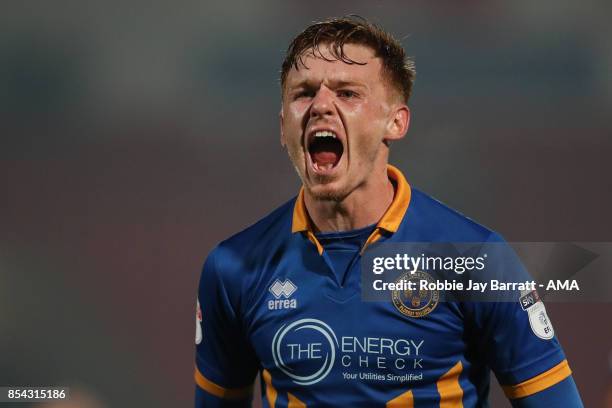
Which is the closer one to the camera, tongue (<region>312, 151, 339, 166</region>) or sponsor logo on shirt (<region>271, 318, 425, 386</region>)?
sponsor logo on shirt (<region>271, 318, 425, 386</region>)

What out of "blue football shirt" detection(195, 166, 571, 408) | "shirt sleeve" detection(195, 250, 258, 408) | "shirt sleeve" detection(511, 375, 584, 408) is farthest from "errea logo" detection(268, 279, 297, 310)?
"shirt sleeve" detection(511, 375, 584, 408)

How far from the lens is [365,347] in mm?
2584

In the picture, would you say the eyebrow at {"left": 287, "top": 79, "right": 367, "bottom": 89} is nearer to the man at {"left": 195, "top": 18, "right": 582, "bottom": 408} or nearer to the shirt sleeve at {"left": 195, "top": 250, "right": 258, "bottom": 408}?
the man at {"left": 195, "top": 18, "right": 582, "bottom": 408}

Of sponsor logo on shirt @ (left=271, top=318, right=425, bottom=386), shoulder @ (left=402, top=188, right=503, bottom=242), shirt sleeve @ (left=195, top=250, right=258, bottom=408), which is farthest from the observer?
shirt sleeve @ (left=195, top=250, right=258, bottom=408)

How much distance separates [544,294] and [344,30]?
101cm

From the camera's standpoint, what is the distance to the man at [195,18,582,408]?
2580 mm

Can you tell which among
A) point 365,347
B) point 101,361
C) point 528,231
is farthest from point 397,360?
point 101,361

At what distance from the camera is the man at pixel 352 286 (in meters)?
2.58

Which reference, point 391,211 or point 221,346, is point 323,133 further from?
point 221,346

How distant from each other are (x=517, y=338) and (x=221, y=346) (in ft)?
2.92

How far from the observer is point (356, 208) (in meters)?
2.70

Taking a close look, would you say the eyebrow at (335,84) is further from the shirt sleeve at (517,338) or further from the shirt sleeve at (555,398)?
the shirt sleeve at (555,398)
